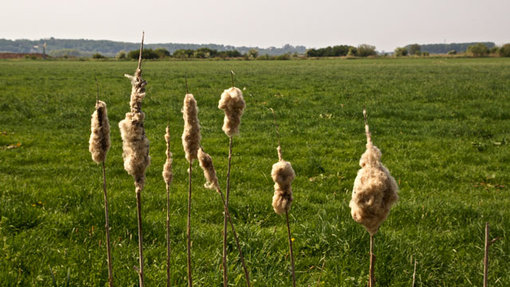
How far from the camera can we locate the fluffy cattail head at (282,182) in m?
1.21

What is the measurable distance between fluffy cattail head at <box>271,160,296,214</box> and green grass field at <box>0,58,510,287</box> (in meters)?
0.64

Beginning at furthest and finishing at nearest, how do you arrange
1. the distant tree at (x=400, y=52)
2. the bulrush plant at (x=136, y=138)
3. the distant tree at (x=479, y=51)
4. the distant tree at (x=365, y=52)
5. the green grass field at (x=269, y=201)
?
the distant tree at (x=400, y=52) < the distant tree at (x=365, y=52) < the distant tree at (x=479, y=51) < the green grass field at (x=269, y=201) < the bulrush plant at (x=136, y=138)

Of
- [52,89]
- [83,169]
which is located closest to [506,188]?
[83,169]

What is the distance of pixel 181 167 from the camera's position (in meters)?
9.41

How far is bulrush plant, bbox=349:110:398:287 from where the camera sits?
0.93 meters

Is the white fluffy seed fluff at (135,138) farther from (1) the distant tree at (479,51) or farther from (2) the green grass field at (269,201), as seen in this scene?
(1) the distant tree at (479,51)

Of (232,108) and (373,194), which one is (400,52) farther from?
(373,194)

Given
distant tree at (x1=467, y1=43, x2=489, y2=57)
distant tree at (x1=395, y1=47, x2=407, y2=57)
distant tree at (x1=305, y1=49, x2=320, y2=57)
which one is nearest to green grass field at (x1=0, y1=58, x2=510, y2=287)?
distant tree at (x1=467, y1=43, x2=489, y2=57)

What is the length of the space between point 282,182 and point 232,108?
34 cm

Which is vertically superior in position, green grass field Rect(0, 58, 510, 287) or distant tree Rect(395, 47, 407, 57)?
distant tree Rect(395, 47, 407, 57)

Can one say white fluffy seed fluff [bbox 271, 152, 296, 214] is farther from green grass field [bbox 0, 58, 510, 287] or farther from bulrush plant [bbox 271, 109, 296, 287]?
green grass field [bbox 0, 58, 510, 287]

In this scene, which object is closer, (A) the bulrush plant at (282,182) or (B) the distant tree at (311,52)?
(A) the bulrush plant at (282,182)

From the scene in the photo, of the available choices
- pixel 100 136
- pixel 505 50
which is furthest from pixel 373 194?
pixel 505 50

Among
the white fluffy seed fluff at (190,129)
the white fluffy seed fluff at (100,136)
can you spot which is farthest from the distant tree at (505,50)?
the white fluffy seed fluff at (100,136)
